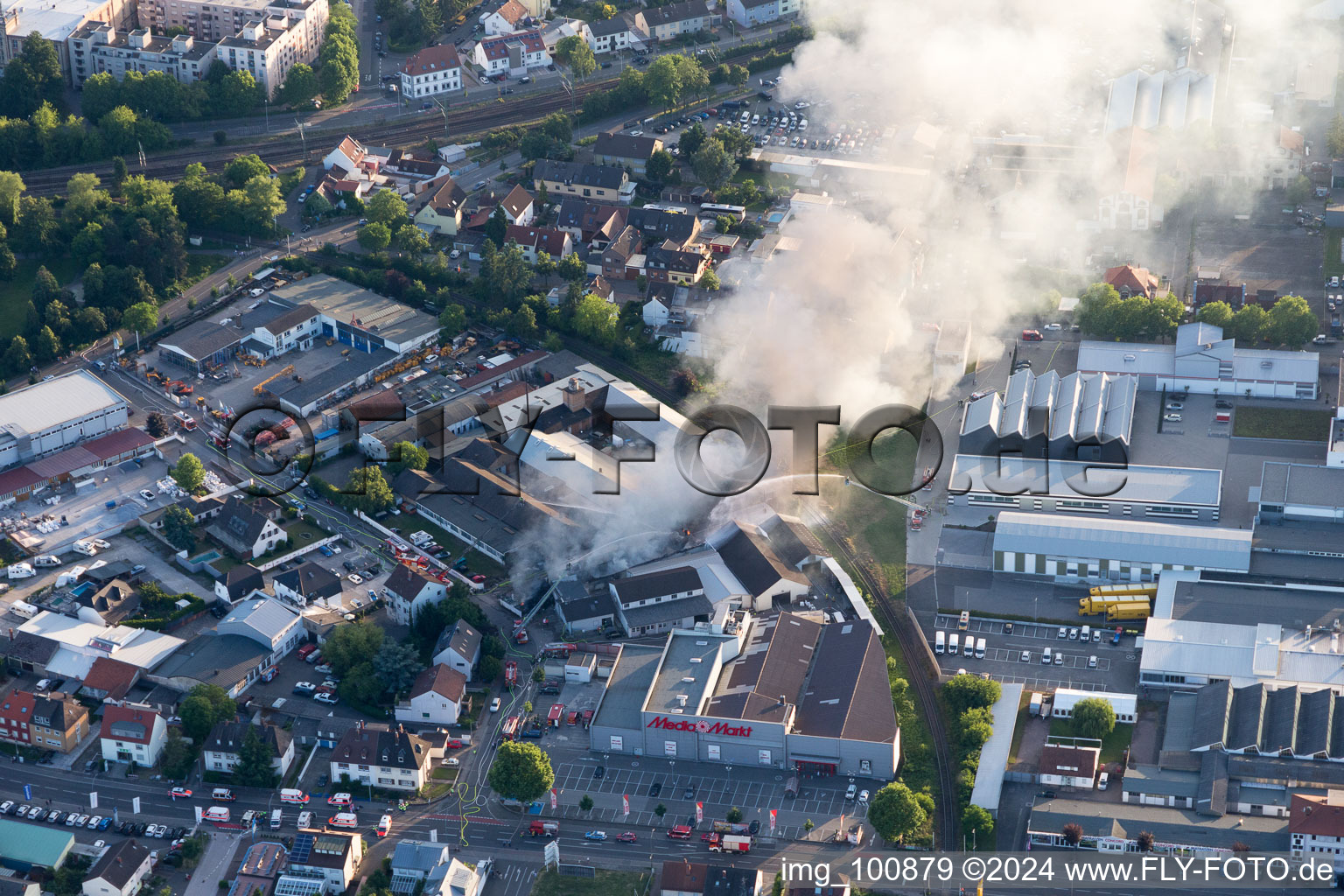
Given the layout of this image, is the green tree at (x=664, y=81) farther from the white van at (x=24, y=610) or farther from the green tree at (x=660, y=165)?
the white van at (x=24, y=610)

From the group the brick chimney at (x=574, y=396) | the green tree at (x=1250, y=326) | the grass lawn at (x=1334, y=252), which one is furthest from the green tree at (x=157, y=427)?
the grass lawn at (x=1334, y=252)

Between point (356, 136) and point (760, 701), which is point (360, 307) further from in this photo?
point (760, 701)

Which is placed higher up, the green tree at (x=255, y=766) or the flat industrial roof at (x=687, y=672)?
the flat industrial roof at (x=687, y=672)

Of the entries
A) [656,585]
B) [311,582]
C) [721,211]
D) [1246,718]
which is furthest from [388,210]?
[1246,718]

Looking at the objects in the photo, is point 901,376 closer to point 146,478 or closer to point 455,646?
point 455,646

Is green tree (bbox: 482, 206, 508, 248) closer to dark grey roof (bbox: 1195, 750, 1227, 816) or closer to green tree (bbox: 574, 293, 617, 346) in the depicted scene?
green tree (bbox: 574, 293, 617, 346)

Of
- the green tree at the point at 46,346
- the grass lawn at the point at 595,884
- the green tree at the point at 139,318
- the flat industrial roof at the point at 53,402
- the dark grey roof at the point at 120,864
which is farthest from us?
the green tree at the point at 139,318

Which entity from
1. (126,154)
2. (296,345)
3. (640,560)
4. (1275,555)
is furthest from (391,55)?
(1275,555)

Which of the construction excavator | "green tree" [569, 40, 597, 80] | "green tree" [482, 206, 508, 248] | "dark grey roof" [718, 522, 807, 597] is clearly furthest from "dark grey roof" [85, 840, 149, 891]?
"green tree" [569, 40, 597, 80]
